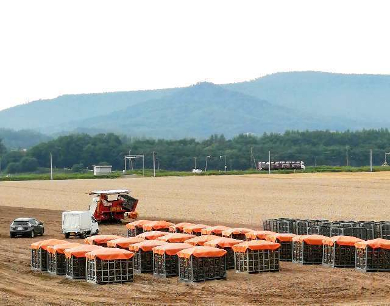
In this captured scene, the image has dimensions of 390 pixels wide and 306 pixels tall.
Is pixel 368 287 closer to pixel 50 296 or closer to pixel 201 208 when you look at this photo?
pixel 50 296

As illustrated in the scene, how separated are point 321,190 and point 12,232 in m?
61.8

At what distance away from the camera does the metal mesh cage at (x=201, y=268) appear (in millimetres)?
41422

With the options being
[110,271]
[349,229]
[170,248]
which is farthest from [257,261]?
[349,229]

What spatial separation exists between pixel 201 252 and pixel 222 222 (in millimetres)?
32621

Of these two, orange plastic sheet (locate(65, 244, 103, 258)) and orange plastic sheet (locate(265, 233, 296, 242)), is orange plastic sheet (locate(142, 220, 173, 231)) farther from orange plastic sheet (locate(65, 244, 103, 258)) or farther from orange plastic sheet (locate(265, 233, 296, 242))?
orange plastic sheet (locate(65, 244, 103, 258))

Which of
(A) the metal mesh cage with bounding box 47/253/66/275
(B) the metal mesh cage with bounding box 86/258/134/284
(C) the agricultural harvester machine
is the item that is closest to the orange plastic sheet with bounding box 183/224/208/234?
(A) the metal mesh cage with bounding box 47/253/66/275

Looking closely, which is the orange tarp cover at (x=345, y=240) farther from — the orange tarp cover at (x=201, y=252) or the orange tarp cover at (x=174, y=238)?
the orange tarp cover at (x=174, y=238)

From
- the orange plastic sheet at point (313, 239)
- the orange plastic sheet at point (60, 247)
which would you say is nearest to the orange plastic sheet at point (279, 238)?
the orange plastic sheet at point (313, 239)

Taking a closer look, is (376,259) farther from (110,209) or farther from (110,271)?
(110,209)

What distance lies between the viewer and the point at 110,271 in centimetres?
4156

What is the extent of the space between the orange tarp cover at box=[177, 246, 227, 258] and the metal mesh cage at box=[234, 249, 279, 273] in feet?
9.13

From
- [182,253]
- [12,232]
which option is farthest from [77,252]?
[12,232]

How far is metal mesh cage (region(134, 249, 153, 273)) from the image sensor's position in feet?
148

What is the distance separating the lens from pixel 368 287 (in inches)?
1563
